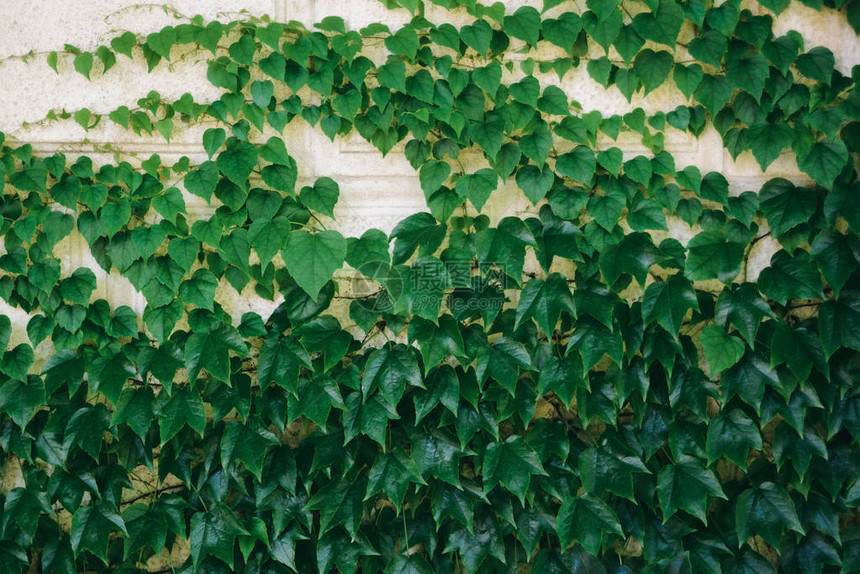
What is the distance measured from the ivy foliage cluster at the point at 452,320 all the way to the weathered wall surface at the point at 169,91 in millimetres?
44

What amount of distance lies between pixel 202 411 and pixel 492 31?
3.83 feet

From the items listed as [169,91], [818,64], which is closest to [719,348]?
[818,64]

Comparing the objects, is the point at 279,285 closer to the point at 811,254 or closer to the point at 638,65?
the point at 638,65

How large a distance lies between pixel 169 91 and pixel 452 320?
926 mm

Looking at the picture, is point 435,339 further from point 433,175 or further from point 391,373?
point 433,175

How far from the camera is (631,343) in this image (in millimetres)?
1506

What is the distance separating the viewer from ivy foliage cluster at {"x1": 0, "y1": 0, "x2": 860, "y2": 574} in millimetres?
1460

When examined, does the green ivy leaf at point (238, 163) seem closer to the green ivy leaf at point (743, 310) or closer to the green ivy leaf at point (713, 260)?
the green ivy leaf at point (713, 260)

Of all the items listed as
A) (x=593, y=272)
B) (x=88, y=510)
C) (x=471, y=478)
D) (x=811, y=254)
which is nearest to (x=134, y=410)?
(x=88, y=510)

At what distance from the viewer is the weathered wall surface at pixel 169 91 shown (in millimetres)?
1553

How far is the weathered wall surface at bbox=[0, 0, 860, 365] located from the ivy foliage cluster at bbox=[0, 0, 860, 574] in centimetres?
4

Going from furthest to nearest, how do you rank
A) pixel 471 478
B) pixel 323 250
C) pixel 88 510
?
pixel 471 478 → pixel 88 510 → pixel 323 250

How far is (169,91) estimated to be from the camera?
1562 millimetres

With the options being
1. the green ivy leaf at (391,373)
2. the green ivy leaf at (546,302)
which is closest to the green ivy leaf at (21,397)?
the green ivy leaf at (391,373)
